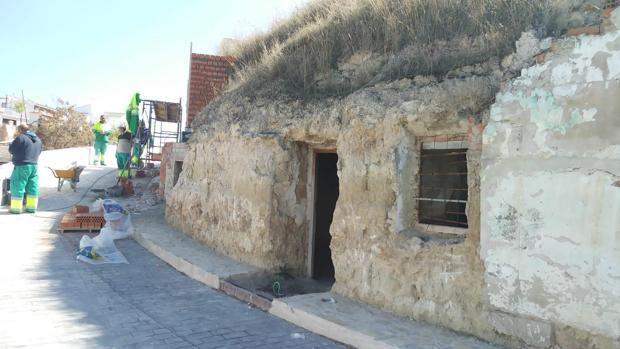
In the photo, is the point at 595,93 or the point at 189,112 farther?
the point at 189,112

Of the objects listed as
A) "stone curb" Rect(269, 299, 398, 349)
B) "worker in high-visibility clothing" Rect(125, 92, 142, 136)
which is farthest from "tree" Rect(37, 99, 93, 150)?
"stone curb" Rect(269, 299, 398, 349)

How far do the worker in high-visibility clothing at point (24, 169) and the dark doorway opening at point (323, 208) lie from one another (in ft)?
25.5

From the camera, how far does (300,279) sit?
759 cm

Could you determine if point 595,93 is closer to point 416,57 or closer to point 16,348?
point 416,57

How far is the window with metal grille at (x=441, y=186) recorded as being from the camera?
18.0ft

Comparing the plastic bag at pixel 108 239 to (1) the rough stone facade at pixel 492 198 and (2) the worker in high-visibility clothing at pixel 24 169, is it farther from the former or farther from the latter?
(1) the rough stone facade at pixel 492 198

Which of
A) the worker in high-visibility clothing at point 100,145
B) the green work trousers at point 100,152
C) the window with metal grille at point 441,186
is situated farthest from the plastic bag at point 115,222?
the green work trousers at point 100,152

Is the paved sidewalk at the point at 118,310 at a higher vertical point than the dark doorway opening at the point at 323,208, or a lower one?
lower

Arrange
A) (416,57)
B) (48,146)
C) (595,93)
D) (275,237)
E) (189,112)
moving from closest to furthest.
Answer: (595,93)
(416,57)
(275,237)
(189,112)
(48,146)

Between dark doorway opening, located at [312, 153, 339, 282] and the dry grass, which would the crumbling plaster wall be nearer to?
the dry grass

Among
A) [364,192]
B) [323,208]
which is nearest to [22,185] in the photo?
[323,208]

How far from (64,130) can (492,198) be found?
31.4 meters

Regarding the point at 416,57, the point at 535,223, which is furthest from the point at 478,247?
the point at 416,57

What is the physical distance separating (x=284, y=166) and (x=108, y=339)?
11.8ft
